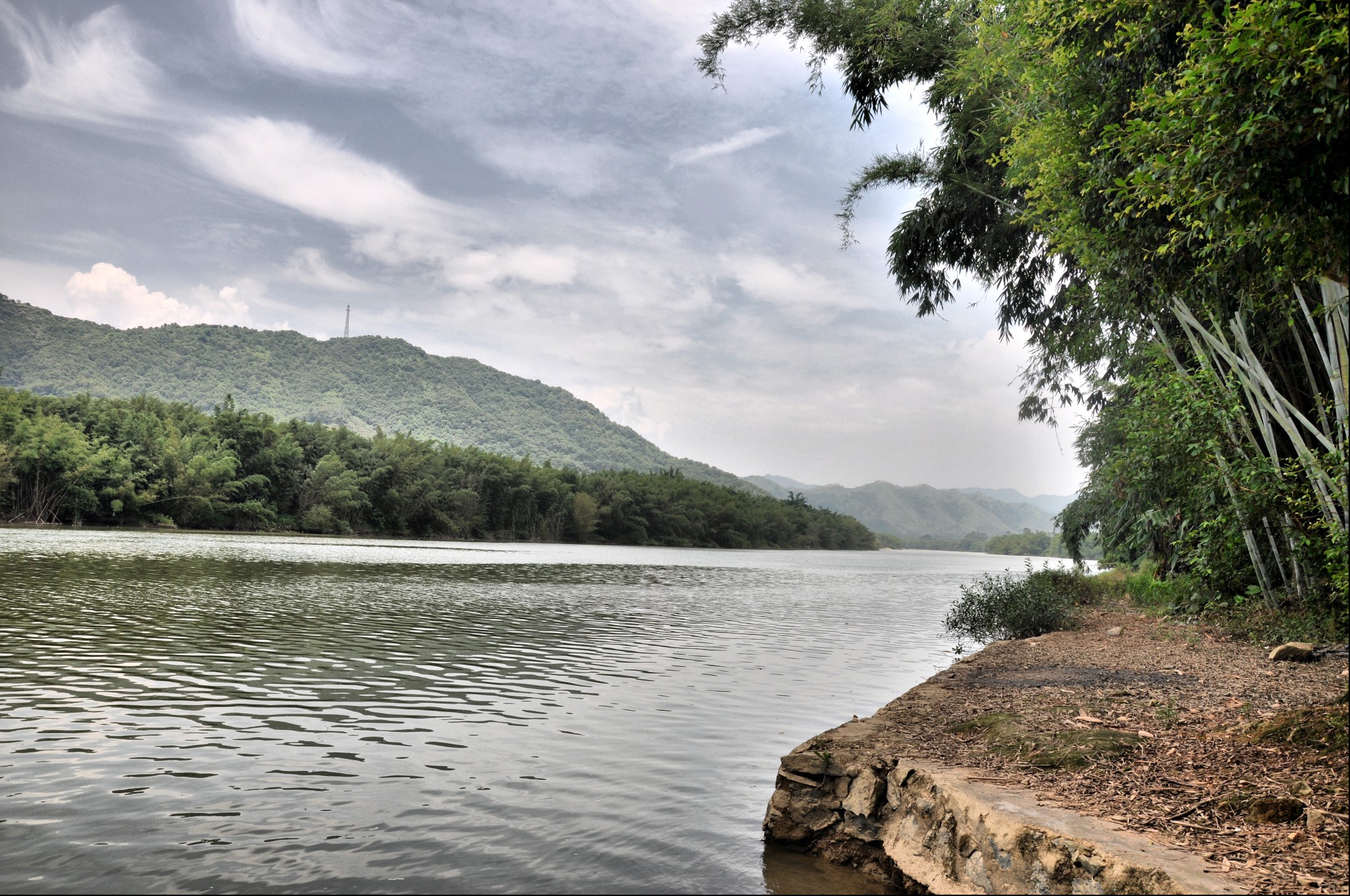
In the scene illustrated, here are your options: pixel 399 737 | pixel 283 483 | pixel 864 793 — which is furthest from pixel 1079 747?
pixel 283 483

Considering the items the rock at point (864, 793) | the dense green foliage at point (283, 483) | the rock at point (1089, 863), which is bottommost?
the rock at point (864, 793)

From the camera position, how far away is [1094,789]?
5.28m

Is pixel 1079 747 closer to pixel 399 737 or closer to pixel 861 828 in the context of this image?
pixel 861 828

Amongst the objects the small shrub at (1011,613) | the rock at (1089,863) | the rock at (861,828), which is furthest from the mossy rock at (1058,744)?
the small shrub at (1011,613)

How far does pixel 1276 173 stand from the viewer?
4.68 meters

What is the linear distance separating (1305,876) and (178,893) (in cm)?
615

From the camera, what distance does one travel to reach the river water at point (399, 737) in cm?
523

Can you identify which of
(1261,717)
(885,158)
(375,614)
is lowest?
(375,614)

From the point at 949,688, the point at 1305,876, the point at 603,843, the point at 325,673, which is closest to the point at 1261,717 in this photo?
the point at 1305,876

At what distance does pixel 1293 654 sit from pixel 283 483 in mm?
87402

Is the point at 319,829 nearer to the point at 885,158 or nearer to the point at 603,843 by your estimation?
the point at 603,843

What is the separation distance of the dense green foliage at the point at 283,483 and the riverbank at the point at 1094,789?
7024 cm

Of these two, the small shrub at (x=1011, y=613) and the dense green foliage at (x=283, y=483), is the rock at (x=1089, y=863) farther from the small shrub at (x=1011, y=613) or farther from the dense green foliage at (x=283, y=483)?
the dense green foliage at (x=283, y=483)

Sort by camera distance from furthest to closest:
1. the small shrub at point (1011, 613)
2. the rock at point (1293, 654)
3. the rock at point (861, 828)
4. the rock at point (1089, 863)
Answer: the small shrub at point (1011, 613), the rock at point (1293, 654), the rock at point (861, 828), the rock at point (1089, 863)
